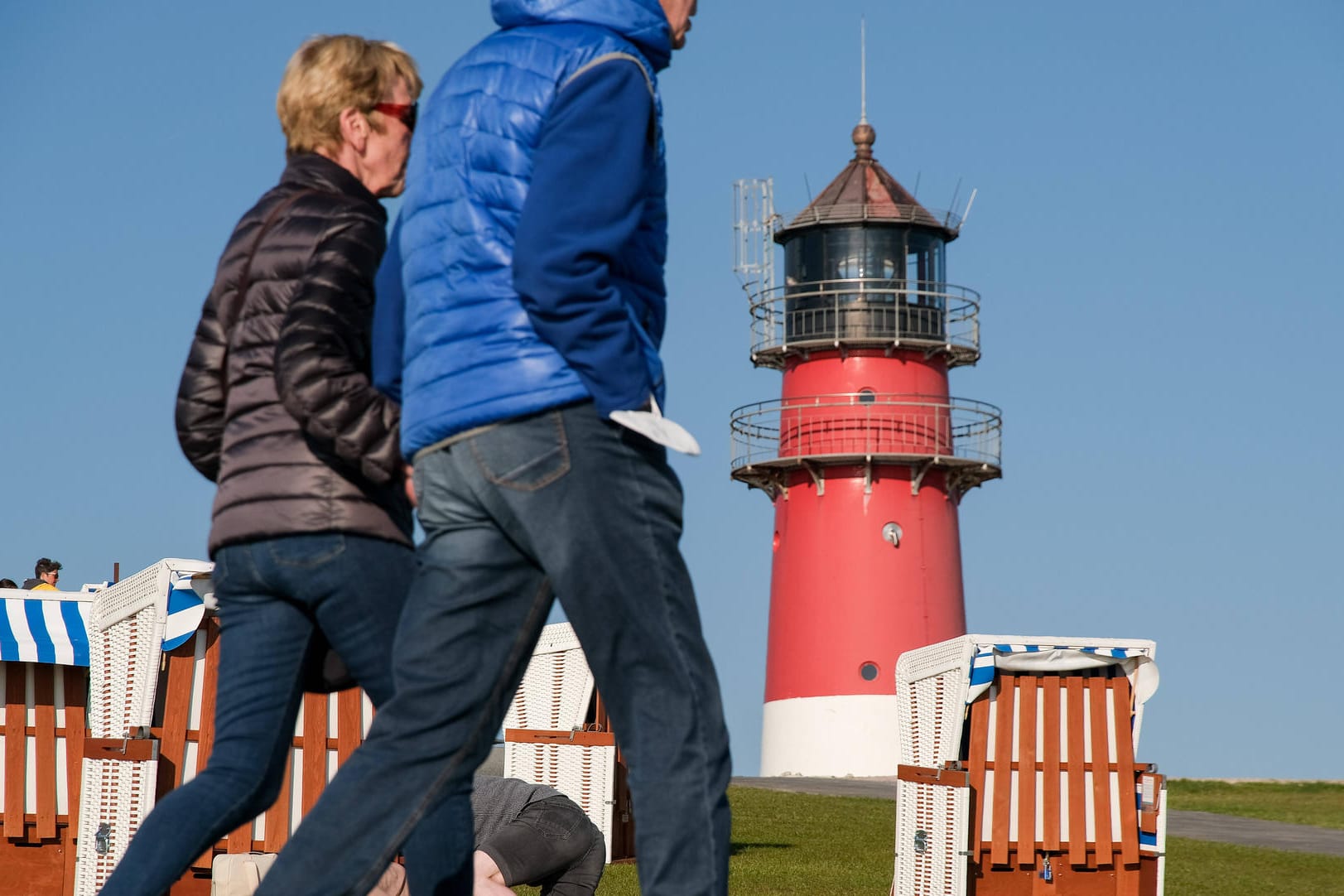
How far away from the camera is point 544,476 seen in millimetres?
3316

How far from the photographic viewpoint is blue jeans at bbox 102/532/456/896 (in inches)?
150

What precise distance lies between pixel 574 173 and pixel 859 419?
29.1 m

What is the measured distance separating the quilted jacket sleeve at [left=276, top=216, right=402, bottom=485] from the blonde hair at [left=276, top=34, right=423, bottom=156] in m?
0.35

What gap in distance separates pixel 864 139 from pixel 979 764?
27.8 metres

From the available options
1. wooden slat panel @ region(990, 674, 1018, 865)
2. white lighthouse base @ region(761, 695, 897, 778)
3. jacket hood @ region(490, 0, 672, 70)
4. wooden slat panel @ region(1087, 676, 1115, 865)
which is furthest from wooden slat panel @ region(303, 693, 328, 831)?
white lighthouse base @ region(761, 695, 897, 778)

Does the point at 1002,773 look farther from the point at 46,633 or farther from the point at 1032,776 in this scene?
the point at 46,633

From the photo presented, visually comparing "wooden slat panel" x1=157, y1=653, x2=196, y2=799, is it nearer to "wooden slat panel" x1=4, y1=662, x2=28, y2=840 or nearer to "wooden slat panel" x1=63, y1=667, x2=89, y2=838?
"wooden slat panel" x1=63, y1=667, x2=89, y2=838

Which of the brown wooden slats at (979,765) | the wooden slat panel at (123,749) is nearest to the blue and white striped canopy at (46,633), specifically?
the wooden slat panel at (123,749)

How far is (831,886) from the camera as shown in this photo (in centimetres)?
1035

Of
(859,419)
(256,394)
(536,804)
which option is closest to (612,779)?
(536,804)

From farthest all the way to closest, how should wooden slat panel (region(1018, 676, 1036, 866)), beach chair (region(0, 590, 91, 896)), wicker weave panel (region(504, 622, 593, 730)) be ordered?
wicker weave panel (region(504, 622, 593, 730)) < wooden slat panel (region(1018, 676, 1036, 866)) < beach chair (region(0, 590, 91, 896))

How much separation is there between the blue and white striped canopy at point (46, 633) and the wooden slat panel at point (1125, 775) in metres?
5.08

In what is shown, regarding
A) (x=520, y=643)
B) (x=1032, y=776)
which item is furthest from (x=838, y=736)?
(x=520, y=643)

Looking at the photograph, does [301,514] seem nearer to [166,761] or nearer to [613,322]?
[613,322]
